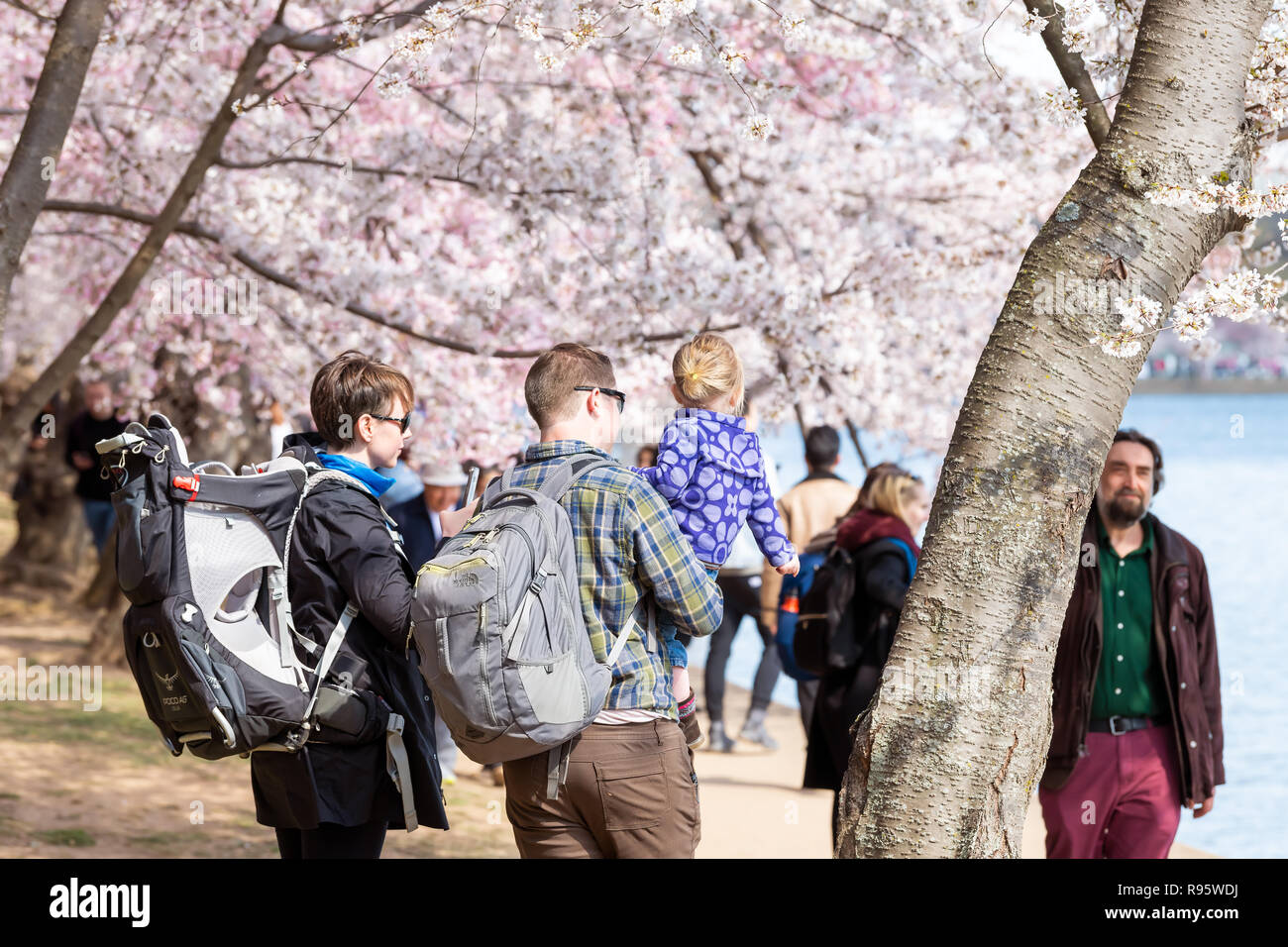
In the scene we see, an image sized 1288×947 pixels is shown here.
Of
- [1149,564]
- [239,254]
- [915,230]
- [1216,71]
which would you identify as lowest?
[1149,564]

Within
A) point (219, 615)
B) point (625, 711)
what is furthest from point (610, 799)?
point (219, 615)

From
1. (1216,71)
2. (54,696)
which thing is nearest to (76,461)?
(54,696)

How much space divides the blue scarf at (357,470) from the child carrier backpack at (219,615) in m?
0.09

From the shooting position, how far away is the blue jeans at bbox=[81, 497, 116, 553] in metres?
12.3

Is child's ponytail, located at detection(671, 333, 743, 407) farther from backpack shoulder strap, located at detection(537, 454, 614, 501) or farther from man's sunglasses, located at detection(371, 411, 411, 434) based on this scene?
man's sunglasses, located at detection(371, 411, 411, 434)

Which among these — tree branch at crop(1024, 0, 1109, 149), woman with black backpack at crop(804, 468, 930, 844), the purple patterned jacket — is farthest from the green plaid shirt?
woman with black backpack at crop(804, 468, 930, 844)

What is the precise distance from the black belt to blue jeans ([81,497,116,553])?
33.1 ft

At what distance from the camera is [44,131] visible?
463 cm

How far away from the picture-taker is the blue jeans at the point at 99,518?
40.2ft

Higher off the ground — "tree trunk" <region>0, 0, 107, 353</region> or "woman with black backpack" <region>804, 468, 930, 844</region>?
"tree trunk" <region>0, 0, 107, 353</region>

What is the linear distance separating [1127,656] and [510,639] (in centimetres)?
244

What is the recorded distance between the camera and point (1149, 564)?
4.37 m
